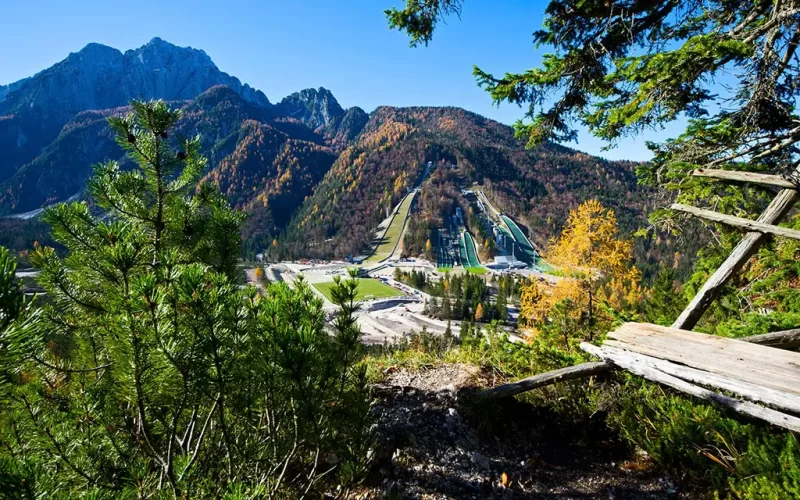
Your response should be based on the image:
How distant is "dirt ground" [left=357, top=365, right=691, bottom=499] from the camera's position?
10.5 ft

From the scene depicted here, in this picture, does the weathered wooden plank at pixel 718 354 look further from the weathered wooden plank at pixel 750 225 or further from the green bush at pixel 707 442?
the weathered wooden plank at pixel 750 225

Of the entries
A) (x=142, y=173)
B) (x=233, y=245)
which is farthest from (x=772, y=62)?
(x=142, y=173)

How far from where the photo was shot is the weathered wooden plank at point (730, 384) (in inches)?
110

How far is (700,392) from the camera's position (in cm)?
335

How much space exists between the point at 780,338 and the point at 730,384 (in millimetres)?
1578

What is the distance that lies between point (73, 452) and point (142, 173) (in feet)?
6.39

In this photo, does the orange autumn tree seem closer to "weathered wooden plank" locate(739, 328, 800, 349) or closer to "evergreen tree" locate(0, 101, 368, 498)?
"weathered wooden plank" locate(739, 328, 800, 349)

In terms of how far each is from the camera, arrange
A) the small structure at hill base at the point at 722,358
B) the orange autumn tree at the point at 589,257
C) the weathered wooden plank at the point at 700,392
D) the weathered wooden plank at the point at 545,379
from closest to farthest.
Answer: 1. the weathered wooden plank at the point at 700,392
2. the small structure at hill base at the point at 722,358
3. the weathered wooden plank at the point at 545,379
4. the orange autumn tree at the point at 589,257

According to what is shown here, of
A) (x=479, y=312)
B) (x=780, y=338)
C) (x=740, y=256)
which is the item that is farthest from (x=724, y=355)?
(x=479, y=312)

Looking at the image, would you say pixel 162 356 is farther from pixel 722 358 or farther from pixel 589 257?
pixel 589 257

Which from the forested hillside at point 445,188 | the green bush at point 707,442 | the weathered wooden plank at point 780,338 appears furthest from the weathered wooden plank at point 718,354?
the forested hillside at point 445,188

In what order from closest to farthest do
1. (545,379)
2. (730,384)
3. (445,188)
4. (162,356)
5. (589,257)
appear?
(162,356) → (730,384) → (545,379) → (589,257) → (445,188)

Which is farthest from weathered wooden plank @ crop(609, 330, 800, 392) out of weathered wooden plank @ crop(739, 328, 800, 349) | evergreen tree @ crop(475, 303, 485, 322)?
evergreen tree @ crop(475, 303, 485, 322)

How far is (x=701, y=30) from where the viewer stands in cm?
509
